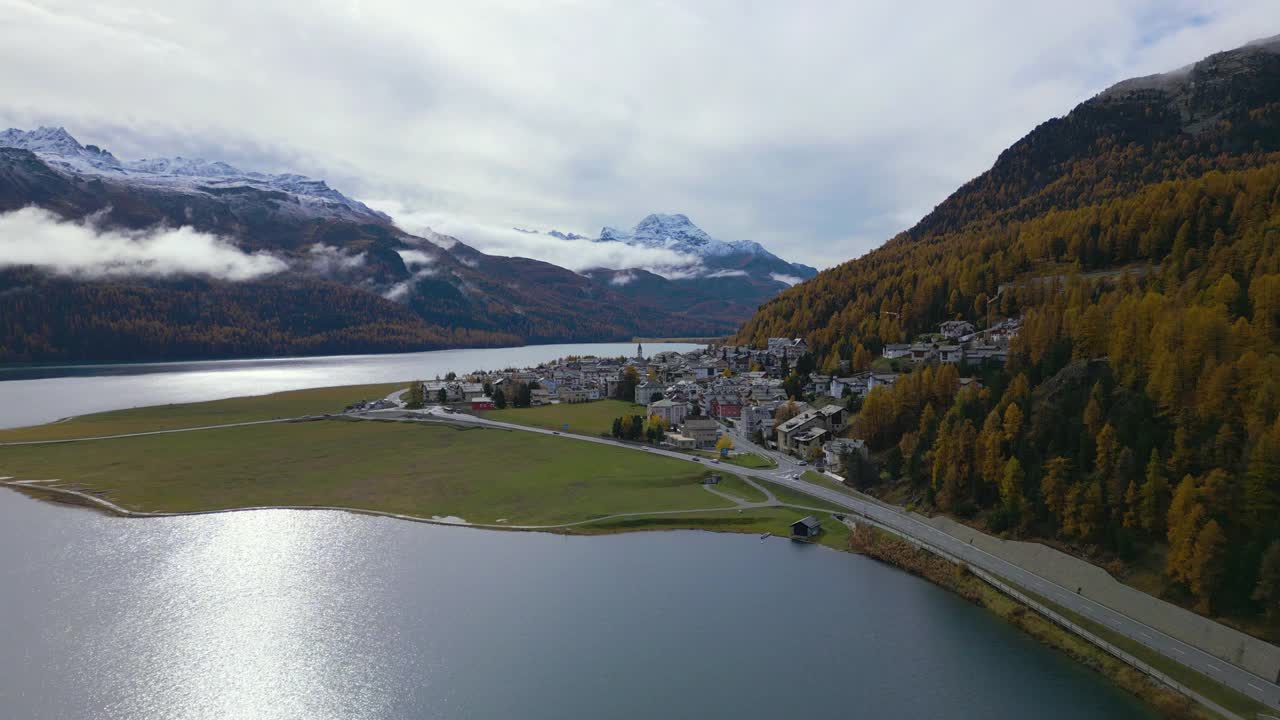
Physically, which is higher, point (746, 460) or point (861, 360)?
point (861, 360)

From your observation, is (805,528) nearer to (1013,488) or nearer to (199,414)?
(1013,488)

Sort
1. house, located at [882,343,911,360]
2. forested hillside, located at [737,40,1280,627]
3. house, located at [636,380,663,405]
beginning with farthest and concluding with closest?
house, located at [636,380,663,405] → house, located at [882,343,911,360] → forested hillside, located at [737,40,1280,627]

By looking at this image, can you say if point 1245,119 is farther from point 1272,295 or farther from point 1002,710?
point 1002,710

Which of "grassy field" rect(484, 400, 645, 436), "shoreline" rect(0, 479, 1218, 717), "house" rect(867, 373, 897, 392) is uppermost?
"house" rect(867, 373, 897, 392)

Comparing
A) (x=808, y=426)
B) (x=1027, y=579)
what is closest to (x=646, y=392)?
(x=808, y=426)

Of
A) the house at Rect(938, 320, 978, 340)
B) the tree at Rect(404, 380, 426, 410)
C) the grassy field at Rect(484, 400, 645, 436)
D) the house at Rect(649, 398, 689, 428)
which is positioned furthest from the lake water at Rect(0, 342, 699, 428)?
the house at Rect(938, 320, 978, 340)

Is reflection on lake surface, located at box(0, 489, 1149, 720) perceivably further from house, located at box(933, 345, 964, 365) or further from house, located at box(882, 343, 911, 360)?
house, located at box(882, 343, 911, 360)
